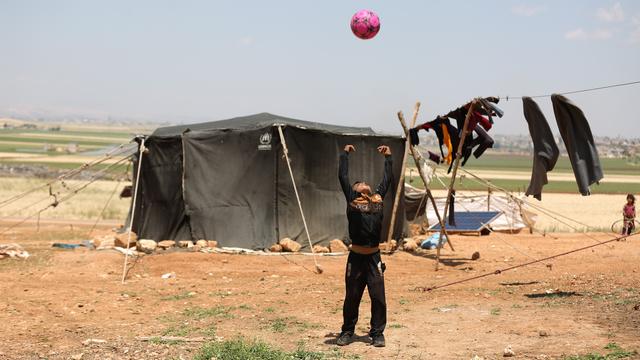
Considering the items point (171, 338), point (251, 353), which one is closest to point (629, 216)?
point (171, 338)

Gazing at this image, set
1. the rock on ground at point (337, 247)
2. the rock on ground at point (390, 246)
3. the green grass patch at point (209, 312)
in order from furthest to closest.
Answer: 1. the rock on ground at point (390, 246)
2. the rock on ground at point (337, 247)
3. the green grass patch at point (209, 312)

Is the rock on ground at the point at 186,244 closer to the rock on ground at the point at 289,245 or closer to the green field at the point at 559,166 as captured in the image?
the rock on ground at the point at 289,245

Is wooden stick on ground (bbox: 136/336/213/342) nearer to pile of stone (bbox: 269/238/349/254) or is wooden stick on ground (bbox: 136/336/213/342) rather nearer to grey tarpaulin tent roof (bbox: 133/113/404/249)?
pile of stone (bbox: 269/238/349/254)

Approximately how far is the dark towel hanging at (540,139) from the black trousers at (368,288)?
4576 mm

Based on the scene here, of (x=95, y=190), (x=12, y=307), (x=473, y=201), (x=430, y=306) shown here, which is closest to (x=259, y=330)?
(x=430, y=306)

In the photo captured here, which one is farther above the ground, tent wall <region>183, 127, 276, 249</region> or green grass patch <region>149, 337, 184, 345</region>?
tent wall <region>183, 127, 276, 249</region>

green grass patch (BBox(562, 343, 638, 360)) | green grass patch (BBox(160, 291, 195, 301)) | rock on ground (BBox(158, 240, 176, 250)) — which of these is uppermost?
green grass patch (BBox(562, 343, 638, 360))

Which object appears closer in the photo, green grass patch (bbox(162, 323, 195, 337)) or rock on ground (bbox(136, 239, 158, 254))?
green grass patch (bbox(162, 323, 195, 337))

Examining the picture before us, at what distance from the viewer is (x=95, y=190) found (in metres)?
46.2

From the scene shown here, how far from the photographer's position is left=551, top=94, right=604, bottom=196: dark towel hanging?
37.8ft

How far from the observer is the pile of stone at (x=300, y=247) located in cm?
1661

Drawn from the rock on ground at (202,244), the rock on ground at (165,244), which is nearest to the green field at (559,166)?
the rock on ground at (202,244)

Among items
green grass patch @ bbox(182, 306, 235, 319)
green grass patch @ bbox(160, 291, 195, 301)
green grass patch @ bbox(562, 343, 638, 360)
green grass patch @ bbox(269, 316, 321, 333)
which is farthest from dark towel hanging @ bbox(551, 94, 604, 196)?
green grass patch @ bbox(160, 291, 195, 301)

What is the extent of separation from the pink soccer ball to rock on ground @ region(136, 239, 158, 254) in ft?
20.2
